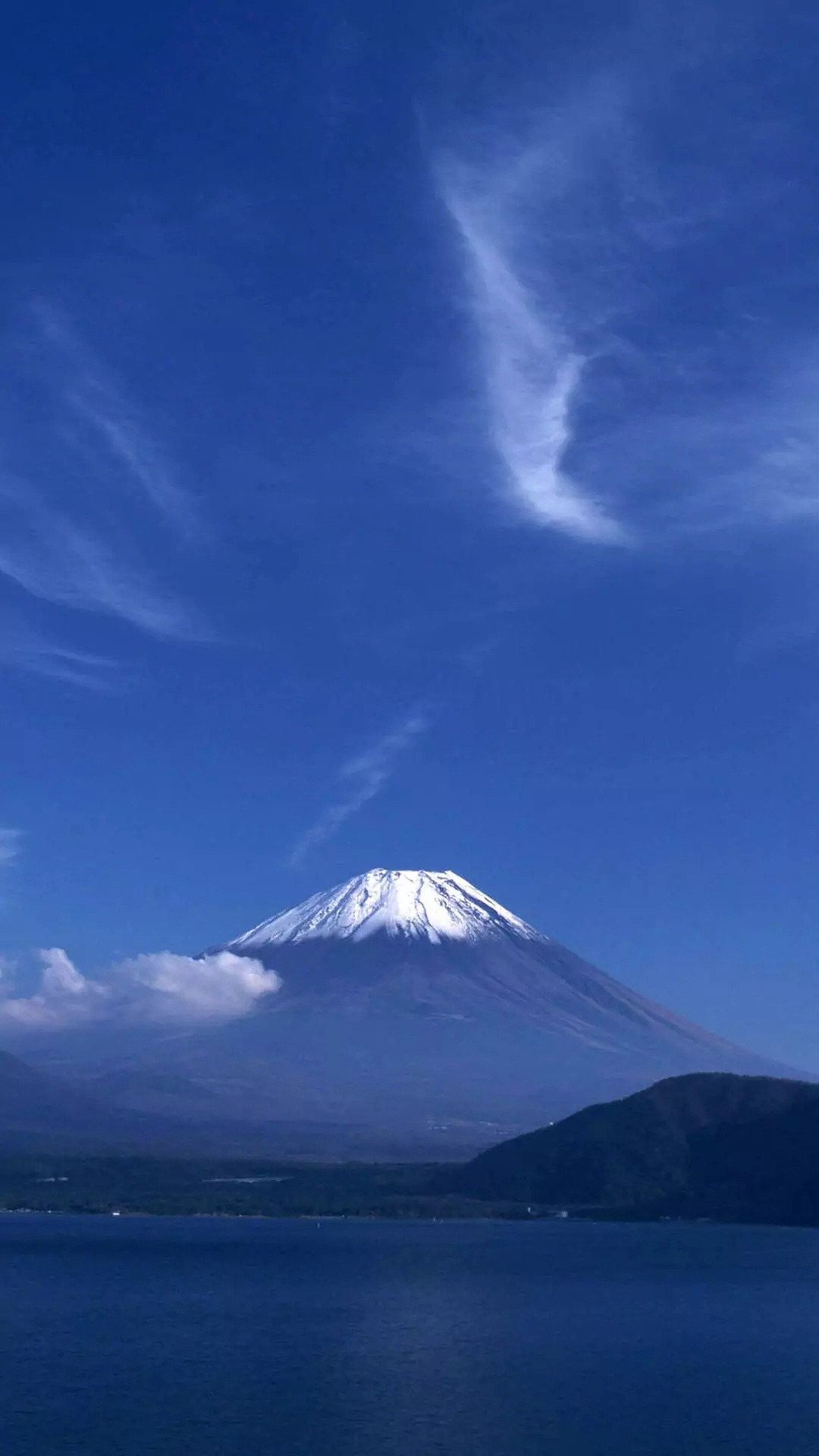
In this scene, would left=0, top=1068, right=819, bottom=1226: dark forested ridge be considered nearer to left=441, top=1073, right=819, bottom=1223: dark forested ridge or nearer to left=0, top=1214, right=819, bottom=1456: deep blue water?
left=441, top=1073, right=819, bottom=1223: dark forested ridge

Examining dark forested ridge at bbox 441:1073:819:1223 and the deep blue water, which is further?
dark forested ridge at bbox 441:1073:819:1223

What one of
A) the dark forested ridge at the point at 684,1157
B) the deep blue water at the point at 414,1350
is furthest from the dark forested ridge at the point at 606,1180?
the deep blue water at the point at 414,1350

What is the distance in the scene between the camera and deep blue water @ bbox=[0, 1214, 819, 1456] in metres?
40.1

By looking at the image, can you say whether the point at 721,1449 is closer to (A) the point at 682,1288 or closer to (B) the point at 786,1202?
(A) the point at 682,1288

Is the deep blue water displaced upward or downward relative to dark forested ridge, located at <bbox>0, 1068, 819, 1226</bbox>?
downward

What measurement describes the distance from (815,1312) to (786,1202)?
43186mm

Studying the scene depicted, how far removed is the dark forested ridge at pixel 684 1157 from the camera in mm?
108812

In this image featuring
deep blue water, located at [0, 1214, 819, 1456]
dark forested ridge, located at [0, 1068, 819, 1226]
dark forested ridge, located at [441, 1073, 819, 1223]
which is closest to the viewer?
deep blue water, located at [0, 1214, 819, 1456]

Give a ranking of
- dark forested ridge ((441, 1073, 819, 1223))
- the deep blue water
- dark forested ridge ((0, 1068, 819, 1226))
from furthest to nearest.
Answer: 1. dark forested ridge ((0, 1068, 819, 1226))
2. dark forested ridge ((441, 1073, 819, 1223))
3. the deep blue water

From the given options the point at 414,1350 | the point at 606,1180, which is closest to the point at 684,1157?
the point at 606,1180

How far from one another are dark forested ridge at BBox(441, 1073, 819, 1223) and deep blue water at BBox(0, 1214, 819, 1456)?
14.1m

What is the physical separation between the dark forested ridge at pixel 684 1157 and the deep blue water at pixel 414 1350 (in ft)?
46.3

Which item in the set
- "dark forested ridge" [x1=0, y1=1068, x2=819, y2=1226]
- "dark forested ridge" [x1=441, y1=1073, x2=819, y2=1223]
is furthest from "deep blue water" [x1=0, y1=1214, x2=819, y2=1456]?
"dark forested ridge" [x1=0, y1=1068, x2=819, y2=1226]

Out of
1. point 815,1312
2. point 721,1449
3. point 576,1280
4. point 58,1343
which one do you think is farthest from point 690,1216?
point 721,1449
